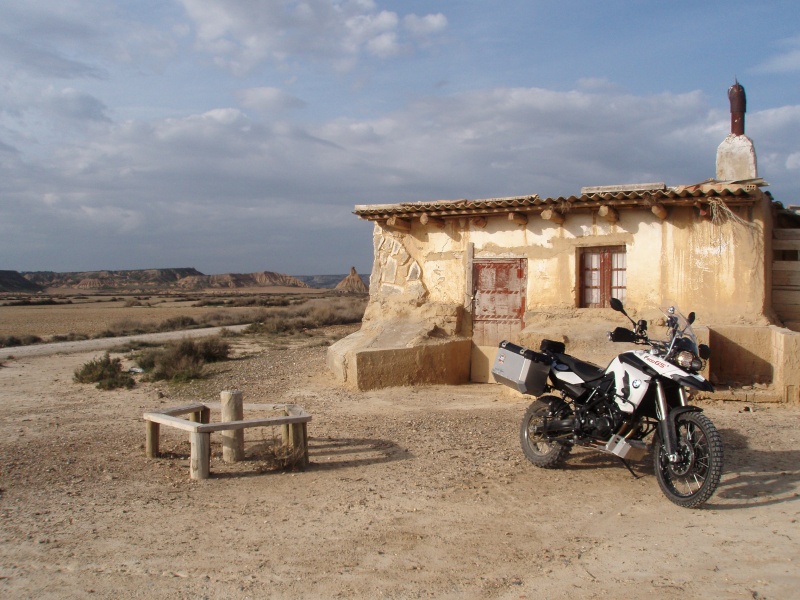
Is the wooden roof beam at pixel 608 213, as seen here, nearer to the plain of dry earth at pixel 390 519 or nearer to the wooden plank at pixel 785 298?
the wooden plank at pixel 785 298

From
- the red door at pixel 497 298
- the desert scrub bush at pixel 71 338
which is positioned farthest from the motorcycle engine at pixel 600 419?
the desert scrub bush at pixel 71 338

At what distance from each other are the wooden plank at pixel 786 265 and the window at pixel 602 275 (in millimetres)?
2200

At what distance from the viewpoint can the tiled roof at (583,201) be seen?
9516 millimetres

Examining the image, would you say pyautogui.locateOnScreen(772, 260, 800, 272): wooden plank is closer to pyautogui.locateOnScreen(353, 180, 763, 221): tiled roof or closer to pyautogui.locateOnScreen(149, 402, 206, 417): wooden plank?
pyautogui.locateOnScreen(353, 180, 763, 221): tiled roof

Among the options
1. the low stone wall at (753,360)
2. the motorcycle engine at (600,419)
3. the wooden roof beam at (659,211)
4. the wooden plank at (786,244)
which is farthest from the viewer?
the wooden plank at (786,244)

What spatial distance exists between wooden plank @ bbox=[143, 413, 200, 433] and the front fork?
3911mm

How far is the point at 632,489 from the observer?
5.88 meters

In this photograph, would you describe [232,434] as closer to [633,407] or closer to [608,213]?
[633,407]

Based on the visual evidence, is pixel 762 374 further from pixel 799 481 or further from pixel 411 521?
pixel 411 521

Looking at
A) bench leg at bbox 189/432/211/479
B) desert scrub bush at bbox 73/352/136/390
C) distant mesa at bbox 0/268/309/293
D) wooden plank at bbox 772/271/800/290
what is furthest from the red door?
distant mesa at bbox 0/268/309/293

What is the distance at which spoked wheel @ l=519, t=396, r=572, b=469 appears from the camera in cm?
634

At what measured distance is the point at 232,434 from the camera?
22.9 ft

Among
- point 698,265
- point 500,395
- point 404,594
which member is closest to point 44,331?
point 500,395

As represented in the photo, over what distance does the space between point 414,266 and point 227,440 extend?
640cm
